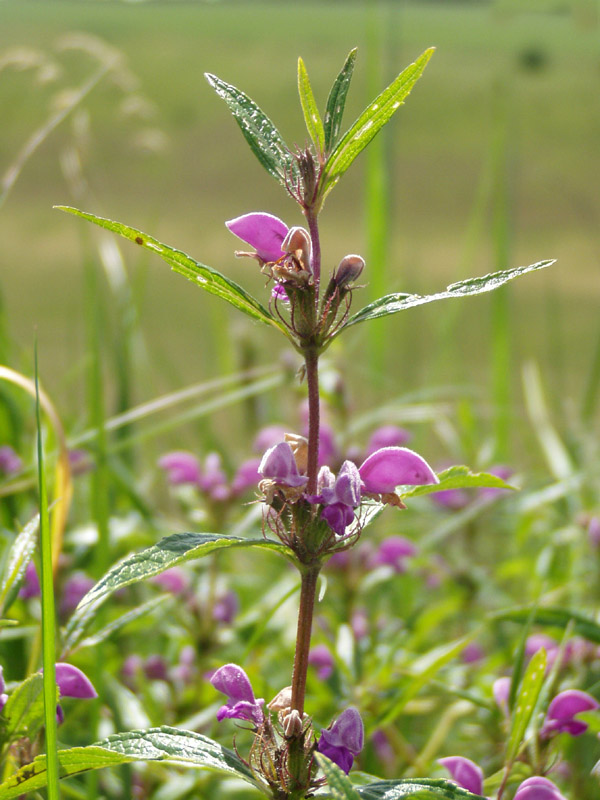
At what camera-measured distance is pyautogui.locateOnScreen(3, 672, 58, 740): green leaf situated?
0.35 metres

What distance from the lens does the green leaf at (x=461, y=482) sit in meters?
0.33

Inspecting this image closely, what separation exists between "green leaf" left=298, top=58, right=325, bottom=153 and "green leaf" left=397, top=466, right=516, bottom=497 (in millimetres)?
142

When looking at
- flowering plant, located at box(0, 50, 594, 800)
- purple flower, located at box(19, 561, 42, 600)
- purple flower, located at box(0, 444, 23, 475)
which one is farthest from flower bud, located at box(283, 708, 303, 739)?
purple flower, located at box(0, 444, 23, 475)

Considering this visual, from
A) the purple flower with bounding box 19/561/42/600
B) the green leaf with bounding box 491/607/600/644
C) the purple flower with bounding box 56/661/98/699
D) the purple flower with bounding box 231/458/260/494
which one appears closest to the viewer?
the purple flower with bounding box 56/661/98/699

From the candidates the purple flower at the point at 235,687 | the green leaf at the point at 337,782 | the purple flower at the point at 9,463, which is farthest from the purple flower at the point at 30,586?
the green leaf at the point at 337,782

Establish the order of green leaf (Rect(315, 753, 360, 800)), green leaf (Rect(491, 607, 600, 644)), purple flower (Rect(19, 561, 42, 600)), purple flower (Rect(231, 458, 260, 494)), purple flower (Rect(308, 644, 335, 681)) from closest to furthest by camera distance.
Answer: green leaf (Rect(315, 753, 360, 800)) → green leaf (Rect(491, 607, 600, 644)) → purple flower (Rect(19, 561, 42, 600)) → purple flower (Rect(308, 644, 335, 681)) → purple flower (Rect(231, 458, 260, 494))

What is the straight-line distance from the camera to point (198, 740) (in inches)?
12.5

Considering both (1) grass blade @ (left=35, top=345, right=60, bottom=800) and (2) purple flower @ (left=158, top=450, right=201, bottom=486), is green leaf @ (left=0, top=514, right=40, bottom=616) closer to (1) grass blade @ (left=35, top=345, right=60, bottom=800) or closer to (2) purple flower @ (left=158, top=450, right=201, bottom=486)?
(1) grass blade @ (left=35, top=345, right=60, bottom=800)

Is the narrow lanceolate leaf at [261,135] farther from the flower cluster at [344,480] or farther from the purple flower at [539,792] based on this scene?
the purple flower at [539,792]

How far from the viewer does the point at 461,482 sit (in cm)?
34

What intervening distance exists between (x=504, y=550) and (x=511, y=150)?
3.21 feet

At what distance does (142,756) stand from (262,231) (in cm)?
21

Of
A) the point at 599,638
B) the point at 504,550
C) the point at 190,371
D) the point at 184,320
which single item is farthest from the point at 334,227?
the point at 599,638

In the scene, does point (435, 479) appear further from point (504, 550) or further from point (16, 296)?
point (16, 296)
